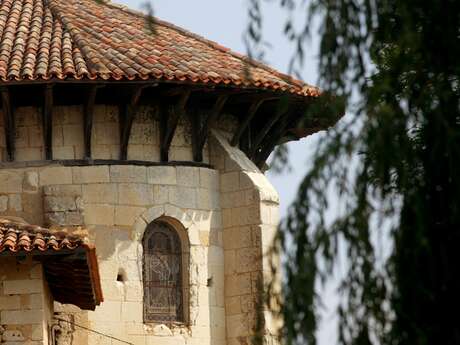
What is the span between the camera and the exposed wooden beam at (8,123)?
24.3 m

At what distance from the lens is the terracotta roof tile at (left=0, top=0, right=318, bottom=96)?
79.7 ft

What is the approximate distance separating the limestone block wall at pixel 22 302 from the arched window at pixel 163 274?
14.4ft

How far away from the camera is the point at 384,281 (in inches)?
520

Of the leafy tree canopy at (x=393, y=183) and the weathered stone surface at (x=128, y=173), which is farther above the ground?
the weathered stone surface at (x=128, y=173)

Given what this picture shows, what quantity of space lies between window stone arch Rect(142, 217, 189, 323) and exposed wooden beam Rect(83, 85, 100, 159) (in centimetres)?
136

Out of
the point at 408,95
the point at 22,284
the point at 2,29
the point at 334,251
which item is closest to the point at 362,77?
the point at 408,95

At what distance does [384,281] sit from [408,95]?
138 centimetres

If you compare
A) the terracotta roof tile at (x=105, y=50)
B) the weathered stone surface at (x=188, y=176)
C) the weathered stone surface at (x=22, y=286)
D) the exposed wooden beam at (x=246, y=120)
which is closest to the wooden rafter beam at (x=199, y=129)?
the weathered stone surface at (x=188, y=176)

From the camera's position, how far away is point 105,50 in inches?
997

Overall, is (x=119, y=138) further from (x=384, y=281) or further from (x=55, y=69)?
(x=384, y=281)

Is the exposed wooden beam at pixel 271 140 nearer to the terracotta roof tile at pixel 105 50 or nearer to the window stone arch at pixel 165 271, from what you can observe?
the terracotta roof tile at pixel 105 50

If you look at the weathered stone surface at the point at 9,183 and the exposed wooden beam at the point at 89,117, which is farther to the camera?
the weathered stone surface at the point at 9,183

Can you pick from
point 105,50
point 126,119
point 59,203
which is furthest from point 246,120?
point 59,203

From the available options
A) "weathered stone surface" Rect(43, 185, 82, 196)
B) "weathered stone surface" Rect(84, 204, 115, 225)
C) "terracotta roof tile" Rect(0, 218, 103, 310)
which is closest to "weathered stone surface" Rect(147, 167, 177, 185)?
"weathered stone surface" Rect(84, 204, 115, 225)
